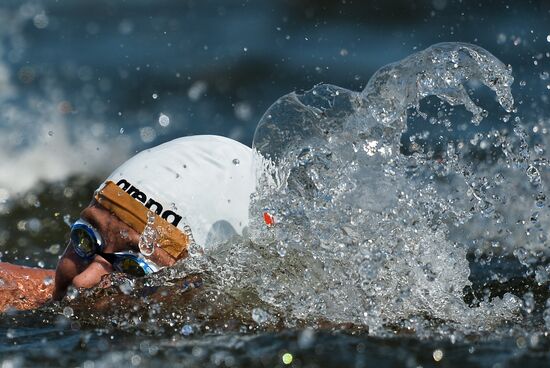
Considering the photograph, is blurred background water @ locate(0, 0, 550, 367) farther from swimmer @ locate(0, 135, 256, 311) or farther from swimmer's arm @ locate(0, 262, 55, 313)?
swimmer @ locate(0, 135, 256, 311)

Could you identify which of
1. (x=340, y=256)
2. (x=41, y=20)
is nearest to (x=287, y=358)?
(x=340, y=256)

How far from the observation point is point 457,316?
3418mm

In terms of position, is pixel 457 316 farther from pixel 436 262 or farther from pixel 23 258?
pixel 23 258

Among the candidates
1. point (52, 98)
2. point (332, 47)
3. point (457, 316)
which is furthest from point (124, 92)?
point (457, 316)

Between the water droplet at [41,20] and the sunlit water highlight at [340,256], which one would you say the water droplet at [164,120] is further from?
Result: the sunlit water highlight at [340,256]

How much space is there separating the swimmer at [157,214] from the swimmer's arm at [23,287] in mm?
462

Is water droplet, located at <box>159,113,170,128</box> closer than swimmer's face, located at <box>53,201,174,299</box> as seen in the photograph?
No

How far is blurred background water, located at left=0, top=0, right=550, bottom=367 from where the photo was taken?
7.41 meters

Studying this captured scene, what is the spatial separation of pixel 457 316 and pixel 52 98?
5747 mm

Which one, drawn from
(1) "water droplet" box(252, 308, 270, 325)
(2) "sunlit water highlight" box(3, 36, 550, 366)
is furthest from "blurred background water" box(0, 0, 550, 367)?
(1) "water droplet" box(252, 308, 270, 325)

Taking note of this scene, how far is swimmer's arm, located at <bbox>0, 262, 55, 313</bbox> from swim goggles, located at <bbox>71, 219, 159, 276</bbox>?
18.6 inches

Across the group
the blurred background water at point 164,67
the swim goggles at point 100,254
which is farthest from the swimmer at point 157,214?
the blurred background water at point 164,67

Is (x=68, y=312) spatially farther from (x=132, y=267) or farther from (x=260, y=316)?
(x=260, y=316)

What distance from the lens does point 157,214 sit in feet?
11.7
